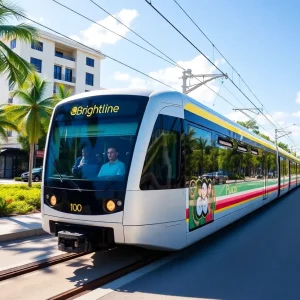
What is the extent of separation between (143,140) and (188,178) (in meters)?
1.42

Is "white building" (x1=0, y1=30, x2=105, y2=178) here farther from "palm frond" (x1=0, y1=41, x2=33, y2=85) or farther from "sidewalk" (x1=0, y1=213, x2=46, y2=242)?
"sidewalk" (x1=0, y1=213, x2=46, y2=242)

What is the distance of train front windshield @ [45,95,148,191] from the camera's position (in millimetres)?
5882

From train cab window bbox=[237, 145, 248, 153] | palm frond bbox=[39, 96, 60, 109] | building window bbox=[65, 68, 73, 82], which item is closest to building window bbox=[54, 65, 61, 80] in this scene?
building window bbox=[65, 68, 73, 82]

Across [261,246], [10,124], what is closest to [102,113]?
[261,246]

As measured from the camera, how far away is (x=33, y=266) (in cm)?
611

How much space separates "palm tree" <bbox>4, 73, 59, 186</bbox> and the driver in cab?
1912 centimetres

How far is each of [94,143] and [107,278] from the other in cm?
212

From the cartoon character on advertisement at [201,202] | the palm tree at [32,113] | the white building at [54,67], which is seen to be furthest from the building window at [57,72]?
the cartoon character on advertisement at [201,202]

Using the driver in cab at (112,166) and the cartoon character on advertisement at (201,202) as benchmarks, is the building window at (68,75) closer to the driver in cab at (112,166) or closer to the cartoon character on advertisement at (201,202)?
the cartoon character on advertisement at (201,202)

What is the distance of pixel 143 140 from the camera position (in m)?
5.82

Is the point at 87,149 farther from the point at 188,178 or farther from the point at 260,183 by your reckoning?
the point at 260,183

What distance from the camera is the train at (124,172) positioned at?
573cm

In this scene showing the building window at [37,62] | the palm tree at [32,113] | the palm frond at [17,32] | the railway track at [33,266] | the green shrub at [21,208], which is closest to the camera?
the railway track at [33,266]

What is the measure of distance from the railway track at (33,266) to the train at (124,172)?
1.89ft
